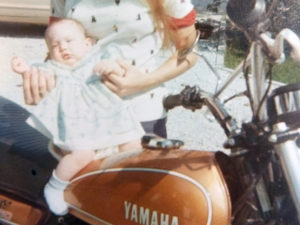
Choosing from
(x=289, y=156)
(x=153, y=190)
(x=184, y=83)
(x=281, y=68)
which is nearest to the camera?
(x=289, y=156)

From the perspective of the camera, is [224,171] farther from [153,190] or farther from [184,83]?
[184,83]

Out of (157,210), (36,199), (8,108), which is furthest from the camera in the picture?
(8,108)

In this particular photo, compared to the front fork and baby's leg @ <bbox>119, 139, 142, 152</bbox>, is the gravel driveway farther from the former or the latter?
the front fork

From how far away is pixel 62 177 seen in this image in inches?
43.4

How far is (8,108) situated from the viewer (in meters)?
1.42

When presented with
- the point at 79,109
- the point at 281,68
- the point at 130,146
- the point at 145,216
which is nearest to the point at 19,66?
the point at 79,109

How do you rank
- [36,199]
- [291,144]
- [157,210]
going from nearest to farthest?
[291,144] → [157,210] → [36,199]

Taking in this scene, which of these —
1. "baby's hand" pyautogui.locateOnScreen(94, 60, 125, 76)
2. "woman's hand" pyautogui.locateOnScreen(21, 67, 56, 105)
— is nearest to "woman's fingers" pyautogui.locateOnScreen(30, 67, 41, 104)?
"woman's hand" pyautogui.locateOnScreen(21, 67, 56, 105)

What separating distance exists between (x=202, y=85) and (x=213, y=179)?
0.40 metres

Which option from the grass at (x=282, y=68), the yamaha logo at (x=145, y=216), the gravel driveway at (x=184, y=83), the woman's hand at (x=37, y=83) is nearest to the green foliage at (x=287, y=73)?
the grass at (x=282, y=68)

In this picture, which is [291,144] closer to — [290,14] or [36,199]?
[290,14]

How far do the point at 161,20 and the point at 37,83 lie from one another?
11.1 inches

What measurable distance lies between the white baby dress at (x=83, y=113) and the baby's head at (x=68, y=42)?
16 mm

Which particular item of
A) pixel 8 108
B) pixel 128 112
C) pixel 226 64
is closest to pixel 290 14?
pixel 226 64
